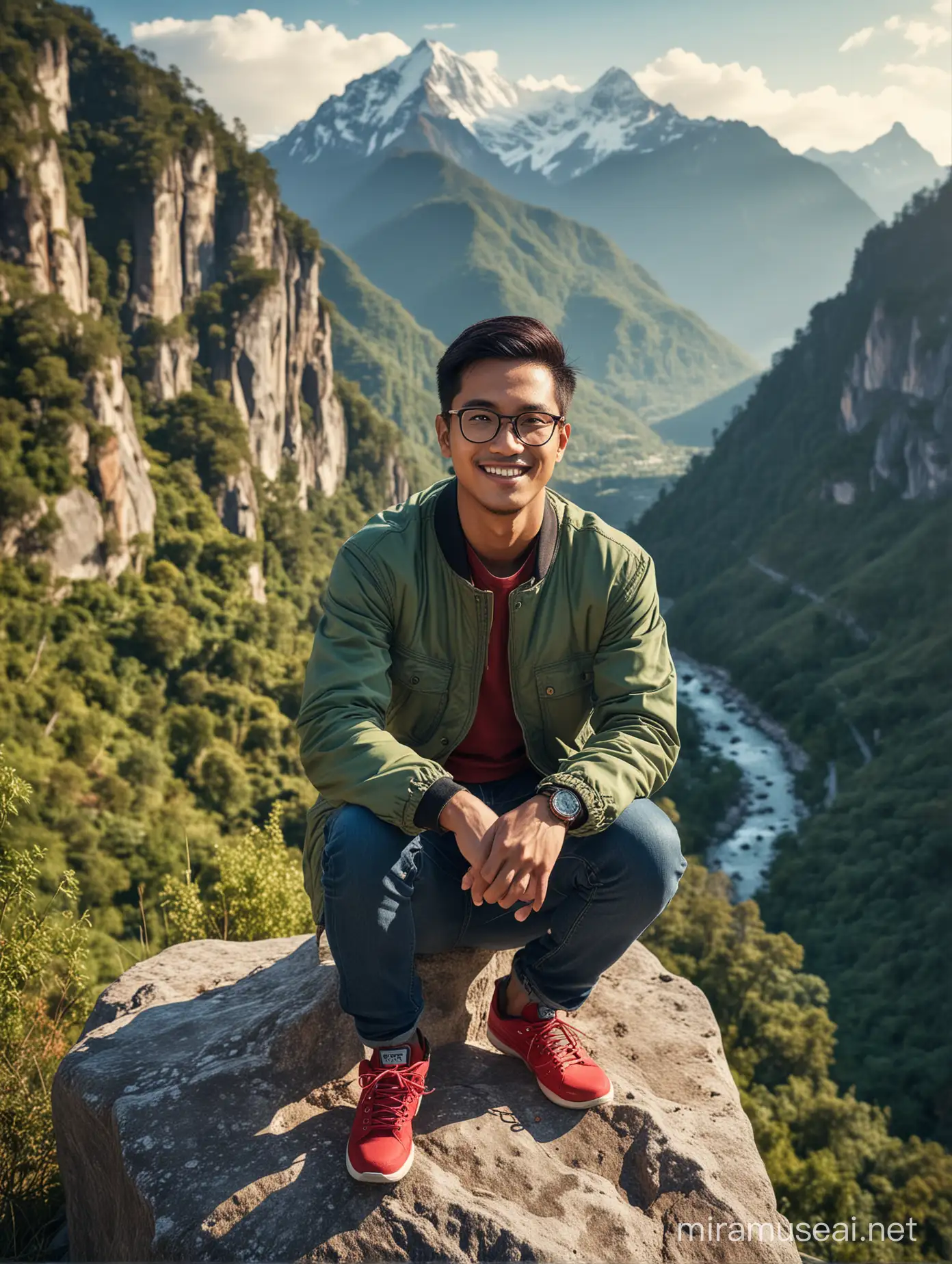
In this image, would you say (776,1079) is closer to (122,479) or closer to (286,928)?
(286,928)

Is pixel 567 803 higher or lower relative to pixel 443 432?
lower

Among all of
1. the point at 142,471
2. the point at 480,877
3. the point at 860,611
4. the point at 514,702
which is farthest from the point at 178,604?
the point at 860,611

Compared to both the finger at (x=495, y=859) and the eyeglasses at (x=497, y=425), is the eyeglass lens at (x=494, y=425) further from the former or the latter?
the finger at (x=495, y=859)

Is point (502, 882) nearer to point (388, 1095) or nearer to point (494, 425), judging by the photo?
point (388, 1095)

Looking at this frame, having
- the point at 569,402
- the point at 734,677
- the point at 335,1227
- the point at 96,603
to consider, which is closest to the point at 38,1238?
the point at 335,1227

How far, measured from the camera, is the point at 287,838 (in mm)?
34719

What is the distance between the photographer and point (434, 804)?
10.0ft

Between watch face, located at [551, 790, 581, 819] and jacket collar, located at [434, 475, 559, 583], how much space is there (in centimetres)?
86

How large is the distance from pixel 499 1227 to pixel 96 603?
4103 cm

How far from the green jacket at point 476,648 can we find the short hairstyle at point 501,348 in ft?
1.51

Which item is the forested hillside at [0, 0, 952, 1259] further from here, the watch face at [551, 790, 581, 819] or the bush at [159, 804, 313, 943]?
the watch face at [551, 790, 581, 819]

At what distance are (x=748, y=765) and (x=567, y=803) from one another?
2301 inches

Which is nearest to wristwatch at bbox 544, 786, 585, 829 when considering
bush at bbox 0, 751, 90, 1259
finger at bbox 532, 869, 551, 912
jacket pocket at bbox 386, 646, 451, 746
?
finger at bbox 532, 869, 551, 912

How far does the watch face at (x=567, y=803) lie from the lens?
304 cm
